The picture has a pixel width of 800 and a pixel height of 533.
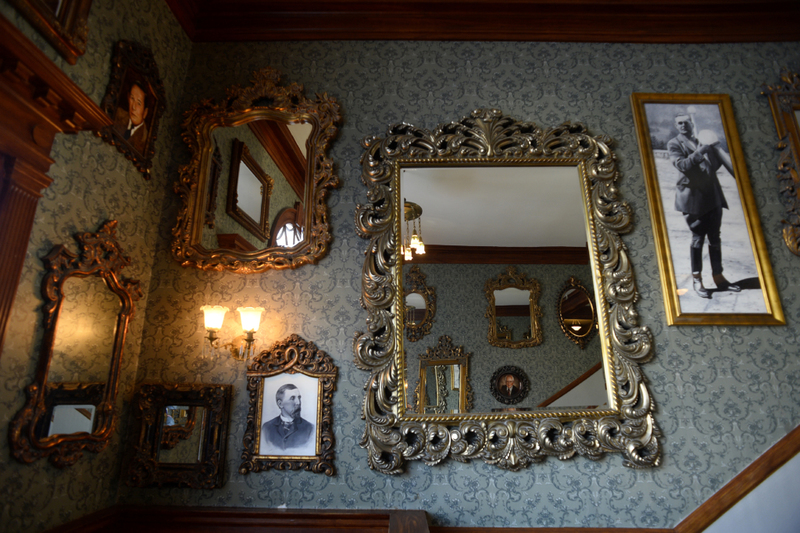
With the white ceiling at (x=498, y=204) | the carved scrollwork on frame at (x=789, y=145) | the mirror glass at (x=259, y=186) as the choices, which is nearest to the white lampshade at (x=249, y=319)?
the mirror glass at (x=259, y=186)

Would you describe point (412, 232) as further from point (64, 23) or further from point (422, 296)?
point (64, 23)

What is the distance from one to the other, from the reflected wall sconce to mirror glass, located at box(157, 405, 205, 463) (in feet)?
1.14

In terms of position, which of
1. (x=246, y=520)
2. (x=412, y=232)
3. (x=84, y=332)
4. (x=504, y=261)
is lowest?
(x=246, y=520)

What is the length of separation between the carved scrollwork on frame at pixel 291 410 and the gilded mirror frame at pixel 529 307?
942 mm

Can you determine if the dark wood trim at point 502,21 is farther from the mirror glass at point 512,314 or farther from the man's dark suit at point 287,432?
the man's dark suit at point 287,432

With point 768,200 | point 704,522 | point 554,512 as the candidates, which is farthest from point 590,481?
point 768,200

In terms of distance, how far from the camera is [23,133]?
1.74 meters

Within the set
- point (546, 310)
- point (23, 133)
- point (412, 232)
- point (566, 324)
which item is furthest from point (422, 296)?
point (23, 133)

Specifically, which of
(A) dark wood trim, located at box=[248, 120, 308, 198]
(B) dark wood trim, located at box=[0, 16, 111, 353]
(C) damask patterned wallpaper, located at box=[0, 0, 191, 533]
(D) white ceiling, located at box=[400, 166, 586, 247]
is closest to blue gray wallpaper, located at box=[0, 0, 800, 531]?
(C) damask patterned wallpaper, located at box=[0, 0, 191, 533]

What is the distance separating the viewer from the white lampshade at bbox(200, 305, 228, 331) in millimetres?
2455

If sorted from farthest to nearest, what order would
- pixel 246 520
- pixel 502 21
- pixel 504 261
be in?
pixel 502 21
pixel 504 261
pixel 246 520

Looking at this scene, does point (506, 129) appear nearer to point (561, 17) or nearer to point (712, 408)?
point (561, 17)

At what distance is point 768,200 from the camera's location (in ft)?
9.30

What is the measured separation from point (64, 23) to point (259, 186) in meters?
1.15
